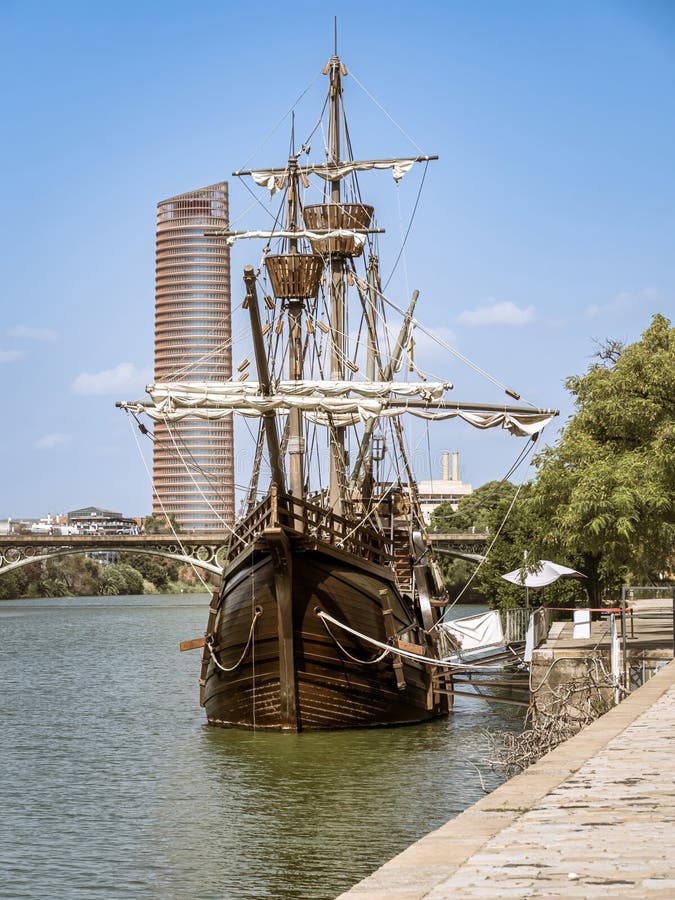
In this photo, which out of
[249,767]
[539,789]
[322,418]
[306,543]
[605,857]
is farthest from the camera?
[322,418]

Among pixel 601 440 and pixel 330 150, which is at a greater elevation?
pixel 330 150

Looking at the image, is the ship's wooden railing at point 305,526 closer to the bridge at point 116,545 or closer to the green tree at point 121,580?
the bridge at point 116,545

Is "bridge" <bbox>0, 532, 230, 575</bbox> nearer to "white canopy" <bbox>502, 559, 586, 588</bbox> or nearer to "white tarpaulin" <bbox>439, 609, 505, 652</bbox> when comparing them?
"white tarpaulin" <bbox>439, 609, 505, 652</bbox>

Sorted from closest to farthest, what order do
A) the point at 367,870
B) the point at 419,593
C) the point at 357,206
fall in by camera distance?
the point at 367,870, the point at 419,593, the point at 357,206

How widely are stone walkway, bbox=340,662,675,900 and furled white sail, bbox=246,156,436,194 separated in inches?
1178

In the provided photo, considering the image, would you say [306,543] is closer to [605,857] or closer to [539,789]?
[539,789]

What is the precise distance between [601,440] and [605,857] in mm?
20327

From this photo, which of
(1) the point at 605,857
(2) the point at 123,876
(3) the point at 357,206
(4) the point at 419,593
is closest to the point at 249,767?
(2) the point at 123,876

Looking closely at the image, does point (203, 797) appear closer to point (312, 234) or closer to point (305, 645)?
point (305, 645)

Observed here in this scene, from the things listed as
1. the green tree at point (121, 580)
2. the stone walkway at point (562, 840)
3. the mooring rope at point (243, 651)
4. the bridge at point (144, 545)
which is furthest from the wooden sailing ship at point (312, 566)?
the green tree at point (121, 580)

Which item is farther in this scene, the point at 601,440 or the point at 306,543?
the point at 601,440

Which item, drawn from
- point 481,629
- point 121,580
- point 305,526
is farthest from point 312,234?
point 121,580

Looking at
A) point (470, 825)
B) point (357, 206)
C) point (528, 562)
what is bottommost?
point (470, 825)

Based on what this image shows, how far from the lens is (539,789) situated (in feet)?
32.2
